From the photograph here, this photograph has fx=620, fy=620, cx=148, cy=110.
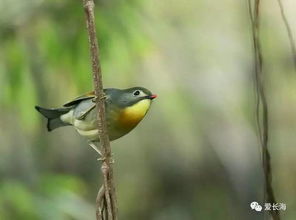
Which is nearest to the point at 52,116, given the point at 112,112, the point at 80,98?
the point at 80,98

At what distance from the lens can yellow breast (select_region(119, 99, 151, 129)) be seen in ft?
3.91

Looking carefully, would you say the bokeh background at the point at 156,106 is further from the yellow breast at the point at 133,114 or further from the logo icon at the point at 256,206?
the yellow breast at the point at 133,114

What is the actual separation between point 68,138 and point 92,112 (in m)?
0.19

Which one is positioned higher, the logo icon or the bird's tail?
the bird's tail

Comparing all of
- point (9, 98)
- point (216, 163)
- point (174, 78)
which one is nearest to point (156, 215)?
point (216, 163)

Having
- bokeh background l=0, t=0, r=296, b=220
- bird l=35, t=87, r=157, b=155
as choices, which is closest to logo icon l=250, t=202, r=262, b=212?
bokeh background l=0, t=0, r=296, b=220

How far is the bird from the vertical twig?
253mm

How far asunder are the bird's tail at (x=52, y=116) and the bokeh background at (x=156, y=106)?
3cm

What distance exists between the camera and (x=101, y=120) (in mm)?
1086

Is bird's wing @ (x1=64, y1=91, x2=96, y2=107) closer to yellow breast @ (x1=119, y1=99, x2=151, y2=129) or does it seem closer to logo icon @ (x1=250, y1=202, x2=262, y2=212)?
yellow breast @ (x1=119, y1=99, x2=151, y2=129)

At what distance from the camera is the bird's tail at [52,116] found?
133 cm

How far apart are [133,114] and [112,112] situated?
0.05 meters

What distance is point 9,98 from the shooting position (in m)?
1.44

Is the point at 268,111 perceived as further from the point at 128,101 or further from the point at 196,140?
the point at 128,101
